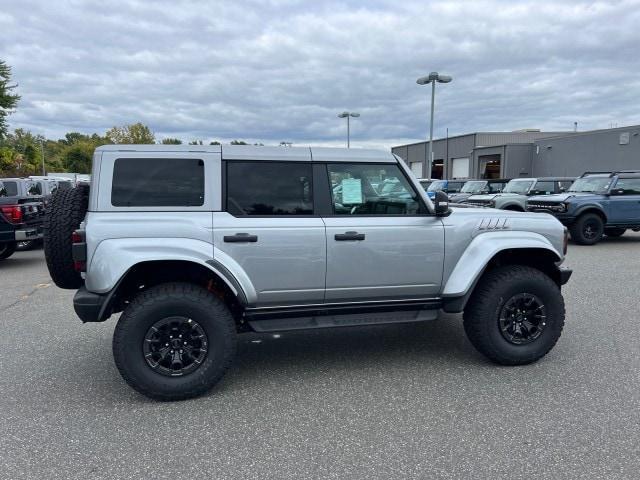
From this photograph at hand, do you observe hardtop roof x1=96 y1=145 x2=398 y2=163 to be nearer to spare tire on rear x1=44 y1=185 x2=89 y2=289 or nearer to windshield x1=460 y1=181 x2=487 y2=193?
spare tire on rear x1=44 y1=185 x2=89 y2=289

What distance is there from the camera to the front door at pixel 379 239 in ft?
12.4

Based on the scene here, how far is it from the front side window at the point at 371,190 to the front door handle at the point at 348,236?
0.72ft

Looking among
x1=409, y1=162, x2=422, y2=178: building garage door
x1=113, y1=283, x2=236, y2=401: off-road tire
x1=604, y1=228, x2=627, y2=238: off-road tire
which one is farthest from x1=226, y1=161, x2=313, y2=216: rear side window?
x1=409, y1=162, x2=422, y2=178: building garage door

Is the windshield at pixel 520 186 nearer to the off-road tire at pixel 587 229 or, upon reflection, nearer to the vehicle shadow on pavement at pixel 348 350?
the off-road tire at pixel 587 229

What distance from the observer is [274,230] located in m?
3.62

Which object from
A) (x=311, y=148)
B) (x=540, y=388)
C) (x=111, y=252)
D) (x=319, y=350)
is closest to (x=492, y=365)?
(x=540, y=388)

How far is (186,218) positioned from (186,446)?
5.24ft

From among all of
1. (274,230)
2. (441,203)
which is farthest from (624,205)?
(274,230)

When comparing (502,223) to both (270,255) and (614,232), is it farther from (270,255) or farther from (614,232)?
(614,232)

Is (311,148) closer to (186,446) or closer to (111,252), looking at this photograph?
(111,252)

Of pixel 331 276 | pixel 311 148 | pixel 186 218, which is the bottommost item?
pixel 331 276

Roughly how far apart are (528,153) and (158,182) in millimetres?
41265

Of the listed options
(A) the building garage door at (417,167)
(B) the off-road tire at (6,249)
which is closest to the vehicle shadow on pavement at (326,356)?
(B) the off-road tire at (6,249)

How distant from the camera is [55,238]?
366 cm
